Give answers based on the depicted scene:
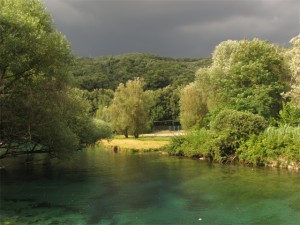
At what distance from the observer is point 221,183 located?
2791 centimetres

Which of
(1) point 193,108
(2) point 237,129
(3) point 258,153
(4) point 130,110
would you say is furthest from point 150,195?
(4) point 130,110

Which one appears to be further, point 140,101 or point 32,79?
point 140,101

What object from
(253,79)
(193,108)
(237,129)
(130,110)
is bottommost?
(237,129)

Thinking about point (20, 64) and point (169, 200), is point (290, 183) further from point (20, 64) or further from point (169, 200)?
point (20, 64)

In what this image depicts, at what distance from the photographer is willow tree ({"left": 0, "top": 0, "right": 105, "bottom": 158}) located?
22125mm

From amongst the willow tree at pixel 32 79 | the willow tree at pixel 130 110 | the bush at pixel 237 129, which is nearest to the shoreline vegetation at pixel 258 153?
the bush at pixel 237 129

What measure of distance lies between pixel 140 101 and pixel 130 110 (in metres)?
2.85

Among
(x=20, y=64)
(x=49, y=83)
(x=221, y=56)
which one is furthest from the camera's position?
(x=221, y=56)

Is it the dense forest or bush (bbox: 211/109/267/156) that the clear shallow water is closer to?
the dense forest

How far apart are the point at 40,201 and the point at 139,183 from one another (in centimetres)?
869

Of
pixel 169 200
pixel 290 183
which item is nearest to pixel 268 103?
pixel 290 183

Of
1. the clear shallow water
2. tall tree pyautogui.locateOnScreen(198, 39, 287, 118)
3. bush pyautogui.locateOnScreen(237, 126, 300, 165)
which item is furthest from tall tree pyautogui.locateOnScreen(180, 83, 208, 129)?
the clear shallow water

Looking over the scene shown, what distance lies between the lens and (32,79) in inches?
1042

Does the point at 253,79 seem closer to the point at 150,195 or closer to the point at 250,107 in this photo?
the point at 250,107
